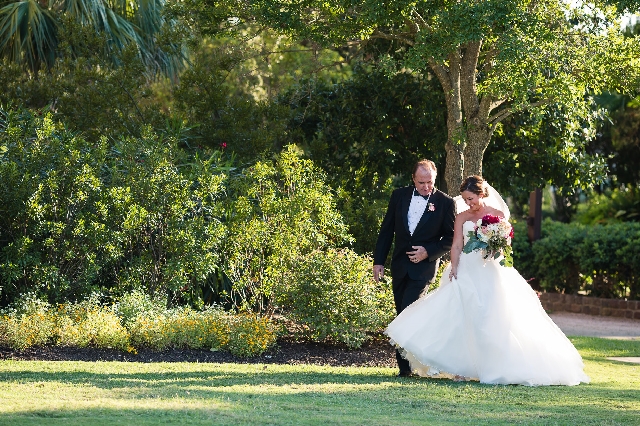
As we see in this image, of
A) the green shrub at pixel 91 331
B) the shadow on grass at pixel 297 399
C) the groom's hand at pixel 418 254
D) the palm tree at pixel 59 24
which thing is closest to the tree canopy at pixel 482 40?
the groom's hand at pixel 418 254

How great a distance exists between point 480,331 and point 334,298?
2.05 m

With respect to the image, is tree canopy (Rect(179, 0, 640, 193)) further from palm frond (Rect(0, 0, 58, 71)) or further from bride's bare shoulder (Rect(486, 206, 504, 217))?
palm frond (Rect(0, 0, 58, 71))

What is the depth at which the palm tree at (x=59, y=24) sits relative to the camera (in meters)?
15.6

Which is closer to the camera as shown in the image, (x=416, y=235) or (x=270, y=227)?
(x=416, y=235)

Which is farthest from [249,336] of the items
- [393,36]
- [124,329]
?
[393,36]

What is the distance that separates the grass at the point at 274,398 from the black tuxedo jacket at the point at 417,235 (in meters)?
0.98

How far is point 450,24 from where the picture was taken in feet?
31.7

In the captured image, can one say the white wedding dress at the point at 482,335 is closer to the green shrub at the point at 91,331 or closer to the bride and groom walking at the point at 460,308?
the bride and groom walking at the point at 460,308

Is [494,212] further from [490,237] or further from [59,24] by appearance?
[59,24]

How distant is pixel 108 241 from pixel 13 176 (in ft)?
4.00

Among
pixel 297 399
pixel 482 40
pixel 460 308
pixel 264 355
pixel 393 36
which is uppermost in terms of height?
pixel 393 36

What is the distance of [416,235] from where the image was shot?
824cm

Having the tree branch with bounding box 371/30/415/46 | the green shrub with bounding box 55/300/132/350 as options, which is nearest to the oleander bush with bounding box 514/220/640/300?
the tree branch with bounding box 371/30/415/46

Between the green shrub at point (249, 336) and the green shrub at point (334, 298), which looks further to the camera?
the green shrub at point (334, 298)
